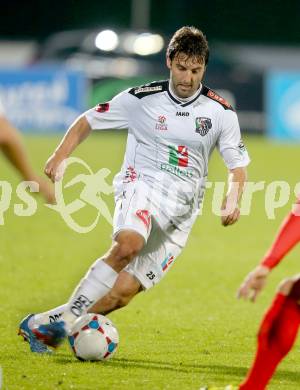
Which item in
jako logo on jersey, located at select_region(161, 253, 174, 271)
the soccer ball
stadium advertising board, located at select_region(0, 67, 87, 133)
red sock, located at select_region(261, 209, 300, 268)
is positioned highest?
red sock, located at select_region(261, 209, 300, 268)

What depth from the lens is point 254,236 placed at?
13.1 meters

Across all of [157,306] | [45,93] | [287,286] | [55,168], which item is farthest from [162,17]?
[287,286]

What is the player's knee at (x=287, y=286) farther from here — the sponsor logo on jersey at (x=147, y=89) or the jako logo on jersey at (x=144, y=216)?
the sponsor logo on jersey at (x=147, y=89)

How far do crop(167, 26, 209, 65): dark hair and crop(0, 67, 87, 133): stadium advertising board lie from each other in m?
16.4

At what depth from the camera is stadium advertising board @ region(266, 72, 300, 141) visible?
2352 centimetres

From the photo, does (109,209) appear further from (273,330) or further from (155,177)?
(273,330)

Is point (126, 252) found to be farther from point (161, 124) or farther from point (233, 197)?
point (161, 124)

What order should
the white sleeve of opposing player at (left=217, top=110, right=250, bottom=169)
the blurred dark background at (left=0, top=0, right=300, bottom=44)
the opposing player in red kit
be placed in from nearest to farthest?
the opposing player in red kit
the white sleeve of opposing player at (left=217, top=110, right=250, bottom=169)
the blurred dark background at (left=0, top=0, right=300, bottom=44)

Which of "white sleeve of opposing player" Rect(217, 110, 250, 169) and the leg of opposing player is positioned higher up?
"white sleeve of opposing player" Rect(217, 110, 250, 169)

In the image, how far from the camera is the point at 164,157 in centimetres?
718

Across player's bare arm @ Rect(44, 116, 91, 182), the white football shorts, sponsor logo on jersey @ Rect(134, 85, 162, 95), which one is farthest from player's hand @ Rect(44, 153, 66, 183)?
sponsor logo on jersey @ Rect(134, 85, 162, 95)

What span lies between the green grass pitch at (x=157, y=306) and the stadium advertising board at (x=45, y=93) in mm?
6985

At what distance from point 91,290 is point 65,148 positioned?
3.33ft

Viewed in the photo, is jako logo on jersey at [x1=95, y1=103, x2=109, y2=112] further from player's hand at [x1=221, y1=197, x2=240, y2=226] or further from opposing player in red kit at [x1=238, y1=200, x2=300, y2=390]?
opposing player in red kit at [x1=238, y1=200, x2=300, y2=390]
